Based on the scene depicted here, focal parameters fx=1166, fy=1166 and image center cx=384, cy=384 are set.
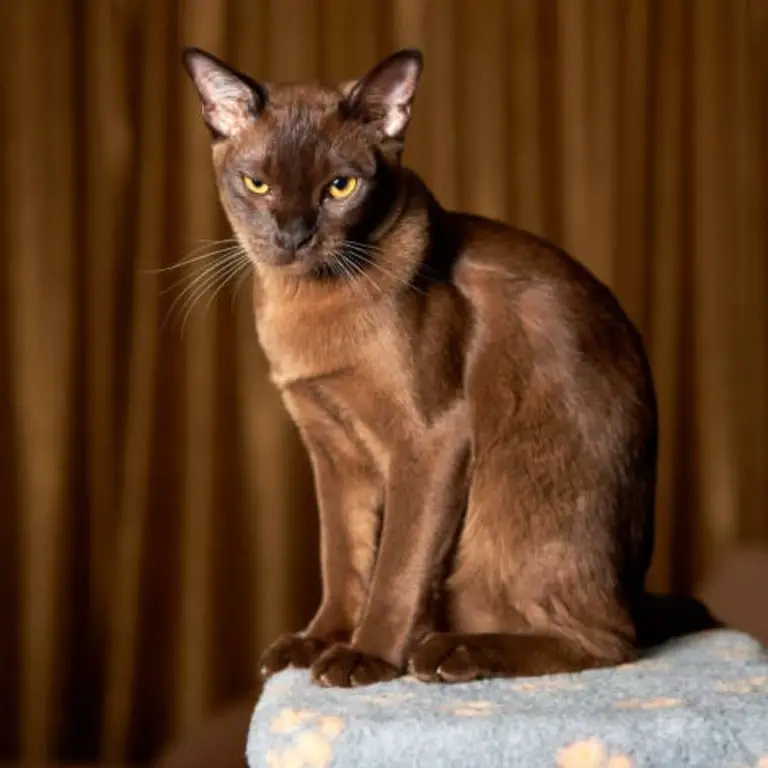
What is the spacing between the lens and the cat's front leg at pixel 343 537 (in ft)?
Result: 3.70

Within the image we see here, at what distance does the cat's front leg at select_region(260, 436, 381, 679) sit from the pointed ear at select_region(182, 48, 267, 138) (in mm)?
310

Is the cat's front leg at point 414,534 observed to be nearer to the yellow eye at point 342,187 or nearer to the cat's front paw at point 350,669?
the cat's front paw at point 350,669

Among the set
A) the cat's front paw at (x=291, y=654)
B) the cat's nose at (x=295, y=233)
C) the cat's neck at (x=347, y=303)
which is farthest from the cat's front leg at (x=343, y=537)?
the cat's nose at (x=295, y=233)

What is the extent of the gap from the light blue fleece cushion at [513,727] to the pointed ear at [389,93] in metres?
0.50

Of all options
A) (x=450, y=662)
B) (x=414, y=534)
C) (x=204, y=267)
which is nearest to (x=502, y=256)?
(x=414, y=534)

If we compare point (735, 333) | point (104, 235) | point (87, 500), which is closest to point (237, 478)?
point (87, 500)

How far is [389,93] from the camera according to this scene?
1.05m

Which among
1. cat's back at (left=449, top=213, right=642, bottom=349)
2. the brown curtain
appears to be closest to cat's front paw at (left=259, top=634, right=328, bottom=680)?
cat's back at (left=449, top=213, right=642, bottom=349)

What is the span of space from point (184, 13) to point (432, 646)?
4.12ft

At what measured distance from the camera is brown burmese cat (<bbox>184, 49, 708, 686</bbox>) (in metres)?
1.02

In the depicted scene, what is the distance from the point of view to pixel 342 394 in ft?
3.43

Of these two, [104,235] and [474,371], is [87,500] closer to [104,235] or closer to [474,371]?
[104,235]

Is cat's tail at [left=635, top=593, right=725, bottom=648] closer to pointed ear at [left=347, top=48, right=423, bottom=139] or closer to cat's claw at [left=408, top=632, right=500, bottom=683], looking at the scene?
cat's claw at [left=408, top=632, right=500, bottom=683]

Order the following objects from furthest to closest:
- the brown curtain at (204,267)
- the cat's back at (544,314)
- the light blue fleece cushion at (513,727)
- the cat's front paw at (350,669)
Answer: the brown curtain at (204,267) → the cat's back at (544,314) → the cat's front paw at (350,669) → the light blue fleece cushion at (513,727)
